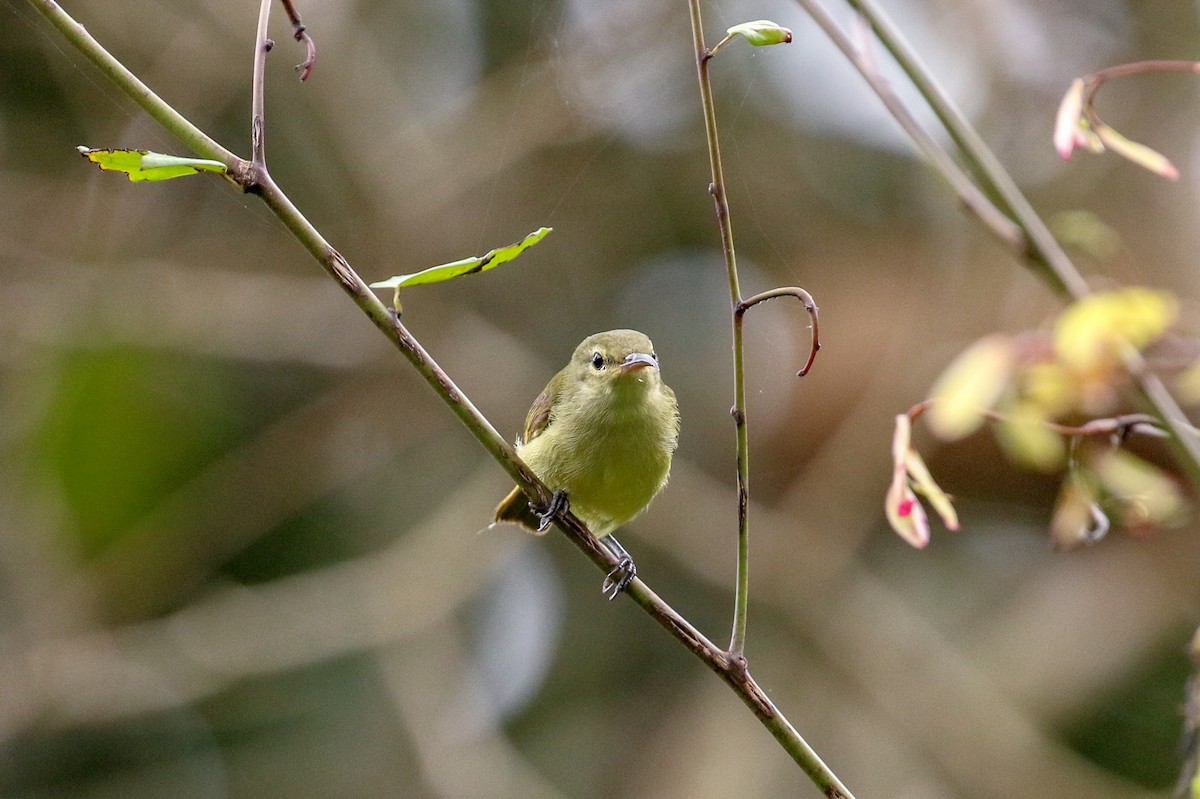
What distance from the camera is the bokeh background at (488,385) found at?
5.55 meters

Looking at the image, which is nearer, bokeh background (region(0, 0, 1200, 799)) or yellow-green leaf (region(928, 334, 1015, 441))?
yellow-green leaf (region(928, 334, 1015, 441))

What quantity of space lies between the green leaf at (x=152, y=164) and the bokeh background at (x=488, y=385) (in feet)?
11.5

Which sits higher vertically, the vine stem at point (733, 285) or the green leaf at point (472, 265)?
the green leaf at point (472, 265)

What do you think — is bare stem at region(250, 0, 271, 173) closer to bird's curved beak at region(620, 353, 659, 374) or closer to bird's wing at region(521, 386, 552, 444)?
bird's curved beak at region(620, 353, 659, 374)

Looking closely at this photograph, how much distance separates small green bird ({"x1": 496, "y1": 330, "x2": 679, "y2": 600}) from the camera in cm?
326

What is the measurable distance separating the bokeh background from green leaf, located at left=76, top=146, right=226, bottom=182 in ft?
11.5

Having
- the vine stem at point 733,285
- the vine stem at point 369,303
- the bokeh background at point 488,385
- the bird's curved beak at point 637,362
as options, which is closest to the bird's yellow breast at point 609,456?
the bird's curved beak at point 637,362

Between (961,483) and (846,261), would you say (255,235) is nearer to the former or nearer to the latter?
(846,261)

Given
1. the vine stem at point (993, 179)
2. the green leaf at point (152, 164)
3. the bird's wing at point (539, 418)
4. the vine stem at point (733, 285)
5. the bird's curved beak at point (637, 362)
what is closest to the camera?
the green leaf at point (152, 164)

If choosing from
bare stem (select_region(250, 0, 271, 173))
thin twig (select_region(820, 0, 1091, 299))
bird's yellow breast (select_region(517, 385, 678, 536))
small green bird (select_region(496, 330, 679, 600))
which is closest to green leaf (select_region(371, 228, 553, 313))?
bare stem (select_region(250, 0, 271, 173))

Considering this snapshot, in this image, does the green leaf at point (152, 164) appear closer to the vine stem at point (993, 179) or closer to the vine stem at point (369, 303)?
the vine stem at point (369, 303)

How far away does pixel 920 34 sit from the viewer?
591 centimetres

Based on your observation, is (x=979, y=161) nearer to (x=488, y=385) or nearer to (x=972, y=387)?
(x=972, y=387)

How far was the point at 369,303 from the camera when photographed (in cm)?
164
